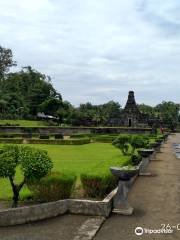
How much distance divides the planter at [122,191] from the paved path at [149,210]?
0.67 ft

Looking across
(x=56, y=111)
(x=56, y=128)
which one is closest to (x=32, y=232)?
(x=56, y=128)

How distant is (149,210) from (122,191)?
83 cm

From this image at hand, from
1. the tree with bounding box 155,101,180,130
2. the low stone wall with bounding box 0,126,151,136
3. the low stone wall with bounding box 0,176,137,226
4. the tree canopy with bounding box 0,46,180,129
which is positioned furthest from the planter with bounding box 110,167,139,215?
the tree with bounding box 155,101,180,130

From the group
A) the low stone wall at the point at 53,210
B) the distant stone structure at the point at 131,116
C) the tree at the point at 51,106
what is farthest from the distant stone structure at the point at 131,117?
the low stone wall at the point at 53,210

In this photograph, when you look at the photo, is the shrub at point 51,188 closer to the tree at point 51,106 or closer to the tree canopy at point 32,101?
the tree canopy at point 32,101

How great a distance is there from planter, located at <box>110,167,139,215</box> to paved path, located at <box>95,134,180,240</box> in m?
0.20

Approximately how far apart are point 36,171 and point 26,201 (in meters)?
1.22

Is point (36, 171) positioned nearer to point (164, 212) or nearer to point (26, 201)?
point (26, 201)

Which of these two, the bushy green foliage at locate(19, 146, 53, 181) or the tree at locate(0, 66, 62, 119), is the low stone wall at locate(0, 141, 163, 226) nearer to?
the bushy green foliage at locate(19, 146, 53, 181)

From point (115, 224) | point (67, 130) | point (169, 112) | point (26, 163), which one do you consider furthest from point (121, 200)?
point (169, 112)

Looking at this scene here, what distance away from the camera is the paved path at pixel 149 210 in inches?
284

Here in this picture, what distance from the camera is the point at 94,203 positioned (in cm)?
838

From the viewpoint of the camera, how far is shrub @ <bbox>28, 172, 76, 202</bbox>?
884 centimetres

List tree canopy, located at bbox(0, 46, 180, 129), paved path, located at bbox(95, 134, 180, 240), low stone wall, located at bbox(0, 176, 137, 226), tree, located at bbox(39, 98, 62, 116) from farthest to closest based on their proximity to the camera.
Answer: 1. tree, located at bbox(39, 98, 62, 116)
2. tree canopy, located at bbox(0, 46, 180, 129)
3. low stone wall, located at bbox(0, 176, 137, 226)
4. paved path, located at bbox(95, 134, 180, 240)
